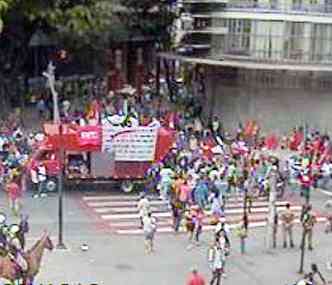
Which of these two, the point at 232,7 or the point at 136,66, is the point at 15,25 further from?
the point at 136,66

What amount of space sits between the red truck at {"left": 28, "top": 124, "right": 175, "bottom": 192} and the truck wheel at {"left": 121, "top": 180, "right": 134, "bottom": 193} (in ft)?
0.16

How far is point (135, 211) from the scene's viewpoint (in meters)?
34.5

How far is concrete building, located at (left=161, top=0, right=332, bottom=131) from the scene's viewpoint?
49688mm

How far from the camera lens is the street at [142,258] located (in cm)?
2684

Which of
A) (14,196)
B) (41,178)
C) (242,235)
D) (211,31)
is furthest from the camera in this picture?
(211,31)

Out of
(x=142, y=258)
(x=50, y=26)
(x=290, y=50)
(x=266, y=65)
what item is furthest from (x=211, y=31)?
(x=142, y=258)

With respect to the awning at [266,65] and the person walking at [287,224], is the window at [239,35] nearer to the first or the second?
the awning at [266,65]

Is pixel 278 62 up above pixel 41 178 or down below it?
above

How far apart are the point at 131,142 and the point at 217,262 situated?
37.4ft

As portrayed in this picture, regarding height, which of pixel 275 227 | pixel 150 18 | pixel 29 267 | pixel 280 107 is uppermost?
pixel 150 18

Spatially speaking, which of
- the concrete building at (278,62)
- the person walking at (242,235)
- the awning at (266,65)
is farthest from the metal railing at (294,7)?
the person walking at (242,235)

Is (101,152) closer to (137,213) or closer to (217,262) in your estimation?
(137,213)

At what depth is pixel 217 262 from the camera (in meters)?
25.9

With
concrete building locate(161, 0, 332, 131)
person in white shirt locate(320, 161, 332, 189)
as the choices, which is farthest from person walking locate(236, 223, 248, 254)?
concrete building locate(161, 0, 332, 131)
